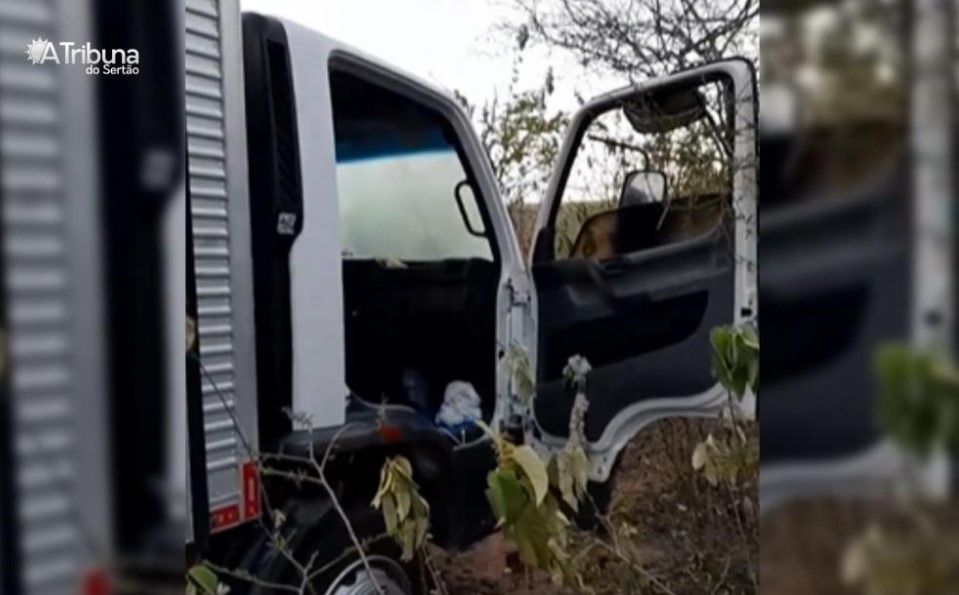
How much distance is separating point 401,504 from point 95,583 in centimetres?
61

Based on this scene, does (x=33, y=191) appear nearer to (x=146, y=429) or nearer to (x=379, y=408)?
(x=146, y=429)

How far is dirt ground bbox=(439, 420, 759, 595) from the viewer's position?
1.73m

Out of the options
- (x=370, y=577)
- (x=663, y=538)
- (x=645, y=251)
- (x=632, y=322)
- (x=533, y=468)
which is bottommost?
(x=370, y=577)

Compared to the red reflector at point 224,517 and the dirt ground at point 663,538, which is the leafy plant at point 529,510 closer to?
the dirt ground at point 663,538

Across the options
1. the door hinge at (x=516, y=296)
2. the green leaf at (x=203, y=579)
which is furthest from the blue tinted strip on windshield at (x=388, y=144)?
the green leaf at (x=203, y=579)

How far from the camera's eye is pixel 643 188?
1.79 m

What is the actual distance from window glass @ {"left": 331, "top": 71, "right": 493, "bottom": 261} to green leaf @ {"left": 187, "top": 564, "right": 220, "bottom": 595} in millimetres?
694

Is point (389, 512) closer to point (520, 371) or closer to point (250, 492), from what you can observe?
point (250, 492)

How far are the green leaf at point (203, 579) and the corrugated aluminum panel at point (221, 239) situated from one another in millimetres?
93

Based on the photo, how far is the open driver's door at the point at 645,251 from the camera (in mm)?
1703

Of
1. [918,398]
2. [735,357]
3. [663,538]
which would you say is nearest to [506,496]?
[663,538]

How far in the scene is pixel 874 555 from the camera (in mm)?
1222

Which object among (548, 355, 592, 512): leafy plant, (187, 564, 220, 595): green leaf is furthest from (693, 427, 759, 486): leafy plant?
(187, 564, 220, 595): green leaf

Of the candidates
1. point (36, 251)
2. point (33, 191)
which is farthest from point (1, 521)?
point (33, 191)
